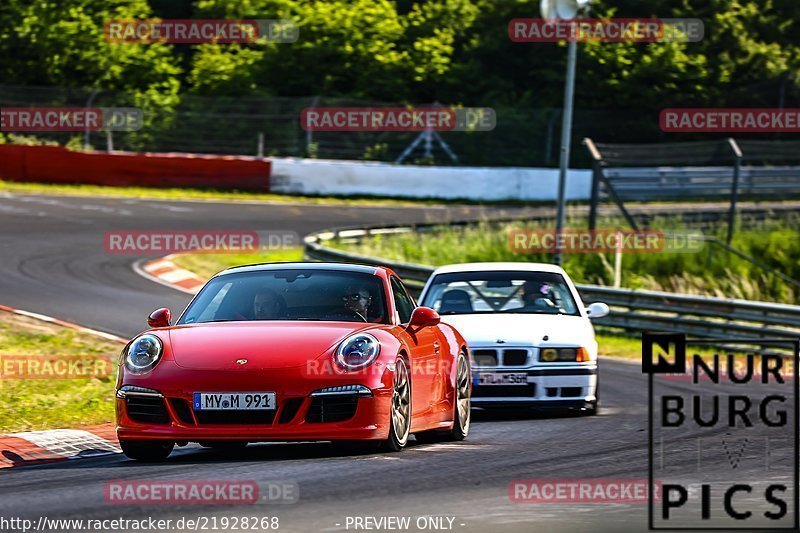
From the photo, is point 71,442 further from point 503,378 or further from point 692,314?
point 692,314

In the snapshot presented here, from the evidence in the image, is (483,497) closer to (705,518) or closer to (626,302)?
(705,518)

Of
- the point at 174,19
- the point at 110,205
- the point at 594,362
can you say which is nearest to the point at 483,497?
the point at 594,362

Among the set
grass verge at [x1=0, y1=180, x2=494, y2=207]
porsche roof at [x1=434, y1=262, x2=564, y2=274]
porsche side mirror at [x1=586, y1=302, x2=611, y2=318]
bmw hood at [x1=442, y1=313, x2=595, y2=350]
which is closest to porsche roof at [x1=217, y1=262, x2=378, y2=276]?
bmw hood at [x1=442, y1=313, x2=595, y2=350]

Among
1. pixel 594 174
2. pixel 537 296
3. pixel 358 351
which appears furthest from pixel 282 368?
pixel 594 174

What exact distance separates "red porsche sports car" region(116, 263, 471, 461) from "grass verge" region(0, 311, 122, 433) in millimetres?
2077

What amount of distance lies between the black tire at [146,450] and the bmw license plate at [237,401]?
473 millimetres

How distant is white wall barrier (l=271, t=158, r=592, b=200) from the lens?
37500mm

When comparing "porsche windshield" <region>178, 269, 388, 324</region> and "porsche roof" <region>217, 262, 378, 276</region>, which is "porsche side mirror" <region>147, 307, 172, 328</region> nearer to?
"porsche windshield" <region>178, 269, 388, 324</region>

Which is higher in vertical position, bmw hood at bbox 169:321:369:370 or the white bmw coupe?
bmw hood at bbox 169:321:369:370

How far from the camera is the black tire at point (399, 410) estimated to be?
8680 millimetres

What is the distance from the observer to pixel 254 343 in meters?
8.56

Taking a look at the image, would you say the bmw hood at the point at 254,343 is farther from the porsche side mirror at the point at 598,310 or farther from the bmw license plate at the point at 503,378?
the porsche side mirror at the point at 598,310

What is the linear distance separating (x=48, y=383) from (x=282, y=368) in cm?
477

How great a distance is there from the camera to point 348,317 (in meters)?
9.28
